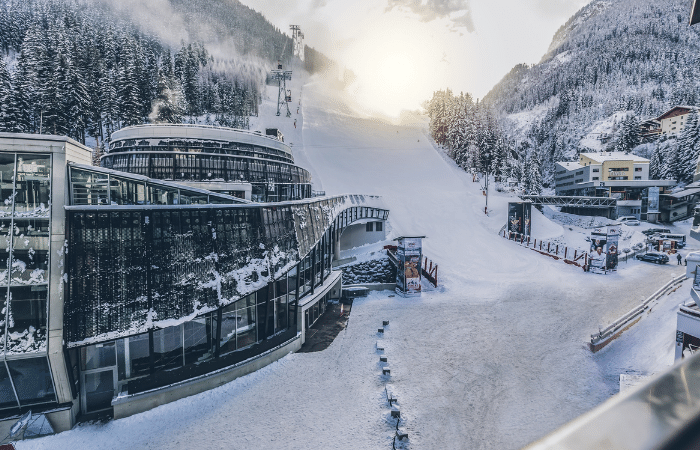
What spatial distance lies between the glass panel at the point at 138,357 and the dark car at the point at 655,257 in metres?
42.7

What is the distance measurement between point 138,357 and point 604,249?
34334mm

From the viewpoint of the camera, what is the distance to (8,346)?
1133 cm

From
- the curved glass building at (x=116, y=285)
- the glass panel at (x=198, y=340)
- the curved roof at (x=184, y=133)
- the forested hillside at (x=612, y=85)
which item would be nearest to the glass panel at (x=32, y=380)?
the curved glass building at (x=116, y=285)

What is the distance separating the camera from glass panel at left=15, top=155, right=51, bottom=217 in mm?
11852

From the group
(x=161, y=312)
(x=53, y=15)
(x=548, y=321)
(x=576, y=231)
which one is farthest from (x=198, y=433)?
(x=53, y=15)

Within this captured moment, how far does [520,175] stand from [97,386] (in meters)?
81.5

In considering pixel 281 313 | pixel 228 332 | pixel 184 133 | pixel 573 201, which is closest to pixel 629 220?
pixel 573 201

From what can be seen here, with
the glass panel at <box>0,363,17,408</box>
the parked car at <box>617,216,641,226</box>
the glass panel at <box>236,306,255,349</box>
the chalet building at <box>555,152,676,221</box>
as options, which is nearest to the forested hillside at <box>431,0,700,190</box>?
the chalet building at <box>555,152,676,221</box>

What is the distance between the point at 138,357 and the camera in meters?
13.7

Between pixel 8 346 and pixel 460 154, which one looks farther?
pixel 460 154

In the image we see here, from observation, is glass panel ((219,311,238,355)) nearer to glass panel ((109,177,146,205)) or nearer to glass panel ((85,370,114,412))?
glass panel ((85,370,114,412))

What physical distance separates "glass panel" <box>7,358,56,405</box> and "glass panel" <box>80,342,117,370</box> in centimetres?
106

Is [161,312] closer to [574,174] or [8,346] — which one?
[8,346]

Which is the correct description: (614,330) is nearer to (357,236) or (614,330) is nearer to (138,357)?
(138,357)
